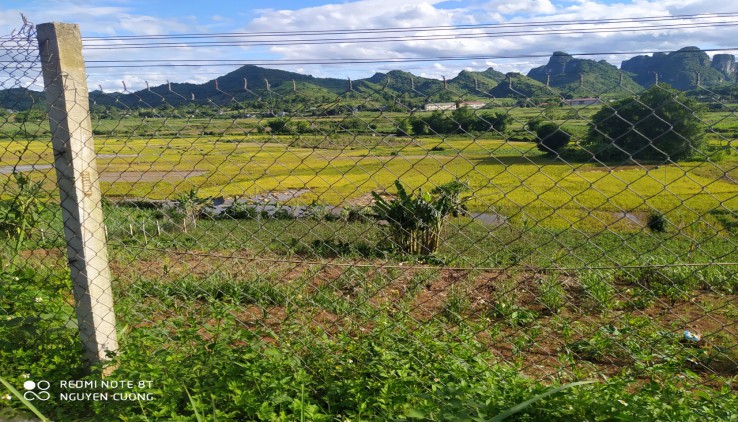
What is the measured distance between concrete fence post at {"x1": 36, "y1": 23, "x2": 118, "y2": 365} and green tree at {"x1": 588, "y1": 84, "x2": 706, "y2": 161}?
7.25ft

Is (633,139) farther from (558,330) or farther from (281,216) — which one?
(281,216)

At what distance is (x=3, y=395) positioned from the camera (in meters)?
2.61

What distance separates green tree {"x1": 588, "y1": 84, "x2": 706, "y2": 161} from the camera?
1950 mm

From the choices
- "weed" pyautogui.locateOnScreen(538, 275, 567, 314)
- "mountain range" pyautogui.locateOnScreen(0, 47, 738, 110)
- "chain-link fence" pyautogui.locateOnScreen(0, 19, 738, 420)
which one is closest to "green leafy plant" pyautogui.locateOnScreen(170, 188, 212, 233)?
"chain-link fence" pyautogui.locateOnScreen(0, 19, 738, 420)

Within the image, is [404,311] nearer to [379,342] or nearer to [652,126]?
[379,342]

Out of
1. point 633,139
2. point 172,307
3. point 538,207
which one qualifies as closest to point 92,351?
point 172,307

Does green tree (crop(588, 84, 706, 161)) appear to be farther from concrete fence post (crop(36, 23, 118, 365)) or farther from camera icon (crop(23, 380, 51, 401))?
camera icon (crop(23, 380, 51, 401))

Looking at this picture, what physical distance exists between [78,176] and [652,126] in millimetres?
2491

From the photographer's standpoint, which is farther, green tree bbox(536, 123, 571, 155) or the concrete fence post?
the concrete fence post

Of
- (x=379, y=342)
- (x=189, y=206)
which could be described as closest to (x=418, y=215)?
(x=189, y=206)

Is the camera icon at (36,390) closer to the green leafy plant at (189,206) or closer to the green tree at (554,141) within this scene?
the green tree at (554,141)

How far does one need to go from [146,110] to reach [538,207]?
1052 centimetres

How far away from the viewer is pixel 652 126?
2270mm

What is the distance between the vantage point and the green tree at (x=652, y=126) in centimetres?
195
